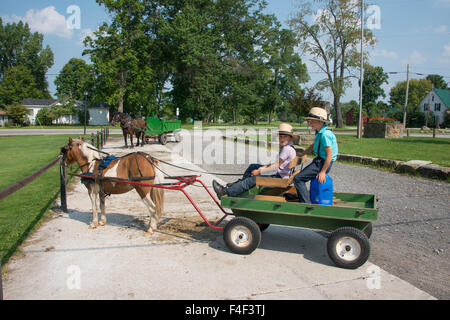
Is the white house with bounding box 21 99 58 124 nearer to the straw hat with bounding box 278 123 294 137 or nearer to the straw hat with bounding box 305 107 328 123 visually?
the straw hat with bounding box 278 123 294 137

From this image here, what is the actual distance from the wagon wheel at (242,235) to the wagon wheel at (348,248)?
3.33 ft

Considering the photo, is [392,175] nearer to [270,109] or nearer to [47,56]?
[270,109]

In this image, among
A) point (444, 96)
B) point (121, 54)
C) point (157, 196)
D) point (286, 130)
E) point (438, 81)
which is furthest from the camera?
point (438, 81)

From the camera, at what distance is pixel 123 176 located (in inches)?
233

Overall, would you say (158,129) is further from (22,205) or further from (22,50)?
(22,50)

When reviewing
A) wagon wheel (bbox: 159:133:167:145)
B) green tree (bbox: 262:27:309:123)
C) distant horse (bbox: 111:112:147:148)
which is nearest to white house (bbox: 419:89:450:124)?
green tree (bbox: 262:27:309:123)

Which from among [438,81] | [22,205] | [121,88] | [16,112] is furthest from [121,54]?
[438,81]

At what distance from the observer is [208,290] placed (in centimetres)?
385

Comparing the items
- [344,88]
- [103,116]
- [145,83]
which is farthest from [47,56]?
[344,88]

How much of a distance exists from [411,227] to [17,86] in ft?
299

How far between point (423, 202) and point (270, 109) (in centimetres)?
7296

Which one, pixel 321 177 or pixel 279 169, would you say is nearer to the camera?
pixel 321 177

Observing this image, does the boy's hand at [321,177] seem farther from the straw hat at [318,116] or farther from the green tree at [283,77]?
the green tree at [283,77]
